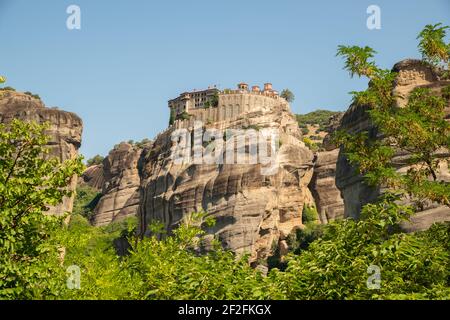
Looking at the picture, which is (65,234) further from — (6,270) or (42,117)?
(42,117)

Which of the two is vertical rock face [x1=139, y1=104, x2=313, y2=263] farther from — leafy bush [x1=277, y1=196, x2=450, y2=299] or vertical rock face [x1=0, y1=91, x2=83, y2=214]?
leafy bush [x1=277, y1=196, x2=450, y2=299]

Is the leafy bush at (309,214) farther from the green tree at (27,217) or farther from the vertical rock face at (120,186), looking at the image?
the green tree at (27,217)

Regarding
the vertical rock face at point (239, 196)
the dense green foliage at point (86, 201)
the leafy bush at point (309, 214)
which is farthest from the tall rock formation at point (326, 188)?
the dense green foliage at point (86, 201)

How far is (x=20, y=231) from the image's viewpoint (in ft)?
45.4

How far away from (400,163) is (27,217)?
22.1m

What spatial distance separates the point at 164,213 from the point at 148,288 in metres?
62.6

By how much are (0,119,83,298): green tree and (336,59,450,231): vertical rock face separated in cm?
1883

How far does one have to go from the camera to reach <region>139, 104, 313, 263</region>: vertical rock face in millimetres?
67750

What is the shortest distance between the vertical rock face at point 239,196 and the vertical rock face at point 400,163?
16.9 meters

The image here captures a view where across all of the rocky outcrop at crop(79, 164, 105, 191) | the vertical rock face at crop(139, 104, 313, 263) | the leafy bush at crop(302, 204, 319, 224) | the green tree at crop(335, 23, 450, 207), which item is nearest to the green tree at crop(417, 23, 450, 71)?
the green tree at crop(335, 23, 450, 207)

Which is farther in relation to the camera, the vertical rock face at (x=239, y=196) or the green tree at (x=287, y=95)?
the green tree at (x=287, y=95)

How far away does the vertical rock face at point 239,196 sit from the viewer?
2667 inches

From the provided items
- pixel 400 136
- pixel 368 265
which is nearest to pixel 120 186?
pixel 400 136
